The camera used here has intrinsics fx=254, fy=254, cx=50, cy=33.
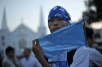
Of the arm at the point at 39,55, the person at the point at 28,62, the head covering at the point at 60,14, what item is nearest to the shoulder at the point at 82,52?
the arm at the point at 39,55

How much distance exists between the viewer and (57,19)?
6.61 feet

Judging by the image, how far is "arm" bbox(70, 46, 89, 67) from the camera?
175 cm

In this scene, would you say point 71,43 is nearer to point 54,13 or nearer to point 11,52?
point 54,13

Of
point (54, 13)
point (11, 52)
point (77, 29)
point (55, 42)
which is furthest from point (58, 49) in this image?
point (11, 52)

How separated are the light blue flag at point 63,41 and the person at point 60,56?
4 cm

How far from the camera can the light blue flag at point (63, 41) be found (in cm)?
179

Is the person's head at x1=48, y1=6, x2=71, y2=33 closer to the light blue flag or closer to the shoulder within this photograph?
the light blue flag

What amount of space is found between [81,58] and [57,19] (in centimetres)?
41

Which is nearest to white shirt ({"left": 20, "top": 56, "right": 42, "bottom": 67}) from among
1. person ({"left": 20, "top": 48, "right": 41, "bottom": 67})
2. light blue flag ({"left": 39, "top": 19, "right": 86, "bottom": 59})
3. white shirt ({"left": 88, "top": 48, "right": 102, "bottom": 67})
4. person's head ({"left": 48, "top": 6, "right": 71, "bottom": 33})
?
person ({"left": 20, "top": 48, "right": 41, "bottom": 67})

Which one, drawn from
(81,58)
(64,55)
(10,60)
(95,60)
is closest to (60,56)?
(64,55)

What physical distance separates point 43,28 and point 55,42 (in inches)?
3634

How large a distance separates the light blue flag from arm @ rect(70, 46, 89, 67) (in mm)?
A: 46

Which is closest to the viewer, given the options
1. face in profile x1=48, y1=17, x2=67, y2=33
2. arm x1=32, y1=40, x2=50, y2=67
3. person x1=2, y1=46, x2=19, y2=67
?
arm x1=32, y1=40, x2=50, y2=67

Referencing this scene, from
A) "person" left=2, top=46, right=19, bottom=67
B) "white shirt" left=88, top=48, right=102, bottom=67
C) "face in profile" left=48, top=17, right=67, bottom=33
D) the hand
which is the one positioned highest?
"face in profile" left=48, top=17, right=67, bottom=33
